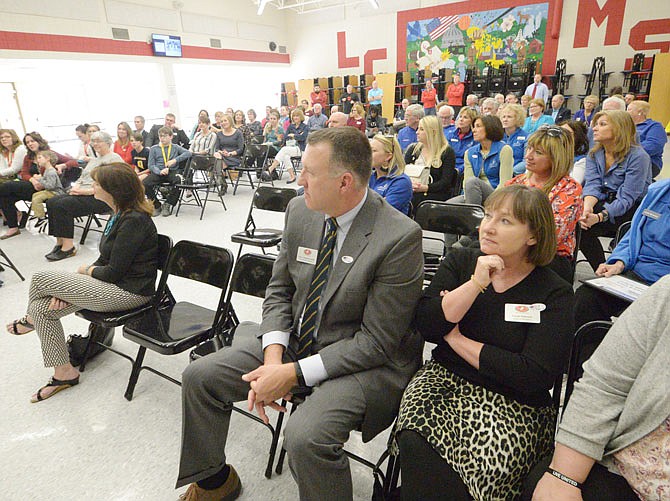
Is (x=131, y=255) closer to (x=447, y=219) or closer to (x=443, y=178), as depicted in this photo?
(x=447, y=219)

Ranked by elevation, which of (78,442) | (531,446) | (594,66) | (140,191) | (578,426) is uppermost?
(594,66)

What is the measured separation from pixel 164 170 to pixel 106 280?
452 centimetres

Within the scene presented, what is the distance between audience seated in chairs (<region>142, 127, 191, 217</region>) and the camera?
21.3 ft

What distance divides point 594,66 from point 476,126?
35.3 feet

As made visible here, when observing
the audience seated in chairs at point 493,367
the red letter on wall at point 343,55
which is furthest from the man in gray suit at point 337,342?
the red letter on wall at point 343,55

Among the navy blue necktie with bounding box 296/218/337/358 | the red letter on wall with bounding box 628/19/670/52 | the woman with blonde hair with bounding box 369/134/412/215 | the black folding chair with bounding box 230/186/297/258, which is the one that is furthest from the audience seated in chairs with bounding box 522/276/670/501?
the red letter on wall with bounding box 628/19/670/52

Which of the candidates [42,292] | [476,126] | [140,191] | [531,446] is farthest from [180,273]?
[476,126]

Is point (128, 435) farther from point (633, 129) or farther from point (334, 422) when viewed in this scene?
point (633, 129)

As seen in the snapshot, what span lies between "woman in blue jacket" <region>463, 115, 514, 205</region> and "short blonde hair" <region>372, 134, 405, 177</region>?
29.0 inches

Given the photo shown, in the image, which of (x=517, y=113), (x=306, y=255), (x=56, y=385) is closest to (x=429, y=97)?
(x=517, y=113)

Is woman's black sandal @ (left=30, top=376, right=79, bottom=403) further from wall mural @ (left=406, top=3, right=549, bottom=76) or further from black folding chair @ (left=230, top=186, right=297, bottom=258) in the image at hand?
wall mural @ (left=406, top=3, right=549, bottom=76)

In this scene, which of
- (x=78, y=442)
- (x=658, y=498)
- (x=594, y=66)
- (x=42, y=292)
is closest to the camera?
(x=658, y=498)

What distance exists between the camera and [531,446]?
4.25ft

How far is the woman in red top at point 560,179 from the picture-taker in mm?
2447
